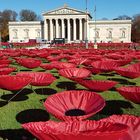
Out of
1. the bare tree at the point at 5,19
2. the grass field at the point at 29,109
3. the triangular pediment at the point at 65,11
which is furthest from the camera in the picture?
the bare tree at the point at 5,19

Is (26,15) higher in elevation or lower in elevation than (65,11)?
higher

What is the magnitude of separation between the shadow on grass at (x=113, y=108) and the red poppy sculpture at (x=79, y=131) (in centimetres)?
237

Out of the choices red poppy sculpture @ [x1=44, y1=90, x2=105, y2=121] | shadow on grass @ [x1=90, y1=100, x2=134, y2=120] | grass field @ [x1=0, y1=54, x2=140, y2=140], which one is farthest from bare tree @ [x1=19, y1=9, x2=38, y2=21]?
red poppy sculpture @ [x1=44, y1=90, x2=105, y2=121]

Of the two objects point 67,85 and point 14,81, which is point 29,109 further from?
point 67,85

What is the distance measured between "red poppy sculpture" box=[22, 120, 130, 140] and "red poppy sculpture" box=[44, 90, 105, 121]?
1223 millimetres

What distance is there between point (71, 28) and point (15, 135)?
10138 centimetres

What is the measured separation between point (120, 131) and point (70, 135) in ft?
1.17

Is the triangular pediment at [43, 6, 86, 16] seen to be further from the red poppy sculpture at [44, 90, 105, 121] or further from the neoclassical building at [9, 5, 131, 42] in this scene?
the red poppy sculpture at [44, 90, 105, 121]

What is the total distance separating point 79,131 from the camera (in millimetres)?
2213

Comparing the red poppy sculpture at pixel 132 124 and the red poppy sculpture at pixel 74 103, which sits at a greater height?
the red poppy sculpture at pixel 132 124

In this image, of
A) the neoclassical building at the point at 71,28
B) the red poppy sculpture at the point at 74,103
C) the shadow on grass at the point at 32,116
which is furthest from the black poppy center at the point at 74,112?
the neoclassical building at the point at 71,28

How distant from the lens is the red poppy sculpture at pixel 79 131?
1975 mm

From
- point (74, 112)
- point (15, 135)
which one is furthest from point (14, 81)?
point (74, 112)

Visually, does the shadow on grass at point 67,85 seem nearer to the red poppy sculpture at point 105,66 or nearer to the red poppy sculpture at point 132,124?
the red poppy sculpture at point 105,66
